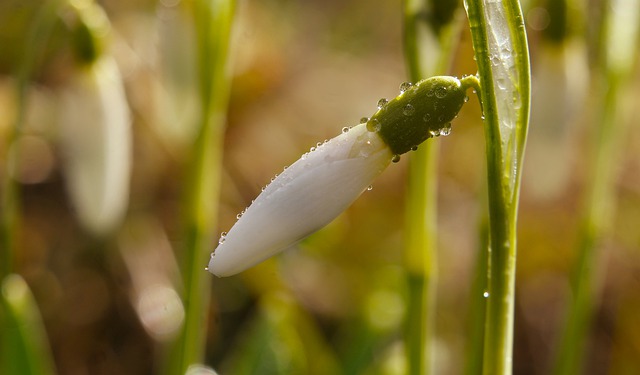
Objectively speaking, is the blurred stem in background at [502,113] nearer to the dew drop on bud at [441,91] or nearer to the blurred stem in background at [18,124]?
the dew drop on bud at [441,91]

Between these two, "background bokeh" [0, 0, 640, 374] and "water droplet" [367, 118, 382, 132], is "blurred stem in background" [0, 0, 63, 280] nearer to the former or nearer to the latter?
"background bokeh" [0, 0, 640, 374]

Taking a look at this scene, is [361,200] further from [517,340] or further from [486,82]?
[486,82]

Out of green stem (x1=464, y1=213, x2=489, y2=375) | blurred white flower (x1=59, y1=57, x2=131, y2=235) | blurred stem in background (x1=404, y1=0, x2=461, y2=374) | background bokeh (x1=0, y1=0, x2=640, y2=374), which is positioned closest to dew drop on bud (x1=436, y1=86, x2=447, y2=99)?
blurred stem in background (x1=404, y1=0, x2=461, y2=374)

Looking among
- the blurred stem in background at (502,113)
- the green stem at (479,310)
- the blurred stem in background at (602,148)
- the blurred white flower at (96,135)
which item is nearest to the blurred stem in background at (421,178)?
the green stem at (479,310)

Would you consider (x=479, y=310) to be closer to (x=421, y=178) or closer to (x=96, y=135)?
(x=421, y=178)

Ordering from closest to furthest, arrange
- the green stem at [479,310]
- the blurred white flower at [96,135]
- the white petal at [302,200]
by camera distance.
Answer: the white petal at [302,200] < the green stem at [479,310] < the blurred white flower at [96,135]

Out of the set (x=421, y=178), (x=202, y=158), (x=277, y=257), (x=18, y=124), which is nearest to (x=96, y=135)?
(x=18, y=124)
